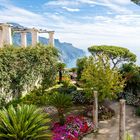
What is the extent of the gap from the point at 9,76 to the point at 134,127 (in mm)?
7552

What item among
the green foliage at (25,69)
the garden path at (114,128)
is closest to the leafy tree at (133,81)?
the garden path at (114,128)

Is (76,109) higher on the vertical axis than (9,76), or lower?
lower

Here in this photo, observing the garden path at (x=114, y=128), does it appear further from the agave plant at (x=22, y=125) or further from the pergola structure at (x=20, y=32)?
the pergola structure at (x=20, y=32)

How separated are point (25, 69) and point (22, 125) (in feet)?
36.2

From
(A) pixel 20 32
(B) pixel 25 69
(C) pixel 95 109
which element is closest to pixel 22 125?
(C) pixel 95 109

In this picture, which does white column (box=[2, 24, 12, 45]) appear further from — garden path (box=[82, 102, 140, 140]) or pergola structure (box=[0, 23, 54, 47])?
garden path (box=[82, 102, 140, 140])

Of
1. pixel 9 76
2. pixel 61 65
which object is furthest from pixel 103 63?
pixel 61 65

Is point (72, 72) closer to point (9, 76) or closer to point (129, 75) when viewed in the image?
point (129, 75)

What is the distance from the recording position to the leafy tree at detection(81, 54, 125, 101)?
1738 centimetres

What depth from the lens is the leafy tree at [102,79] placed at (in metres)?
17.4

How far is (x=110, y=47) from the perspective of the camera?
34844 mm

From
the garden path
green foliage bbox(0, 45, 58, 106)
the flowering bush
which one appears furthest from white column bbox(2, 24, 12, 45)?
the flowering bush

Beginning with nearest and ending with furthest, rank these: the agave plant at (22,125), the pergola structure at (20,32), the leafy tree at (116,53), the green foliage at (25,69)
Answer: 1. the agave plant at (22,125)
2. the green foliage at (25,69)
3. the pergola structure at (20,32)
4. the leafy tree at (116,53)

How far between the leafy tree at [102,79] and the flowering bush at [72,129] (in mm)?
1895
